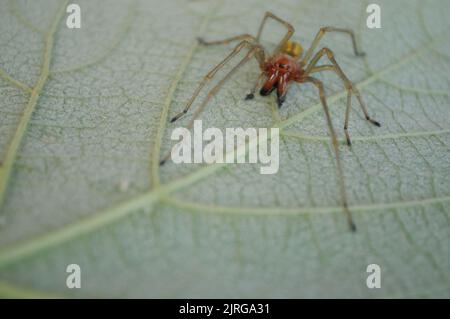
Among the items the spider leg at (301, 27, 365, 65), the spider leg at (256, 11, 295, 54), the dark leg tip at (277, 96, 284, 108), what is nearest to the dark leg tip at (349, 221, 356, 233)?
the dark leg tip at (277, 96, 284, 108)

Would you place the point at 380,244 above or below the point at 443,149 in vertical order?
below

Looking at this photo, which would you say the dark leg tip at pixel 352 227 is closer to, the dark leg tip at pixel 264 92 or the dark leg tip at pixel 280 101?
the dark leg tip at pixel 280 101

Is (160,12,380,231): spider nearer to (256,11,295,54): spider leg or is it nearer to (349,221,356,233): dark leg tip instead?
(256,11,295,54): spider leg

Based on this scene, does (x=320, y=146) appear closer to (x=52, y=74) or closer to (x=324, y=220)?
(x=324, y=220)

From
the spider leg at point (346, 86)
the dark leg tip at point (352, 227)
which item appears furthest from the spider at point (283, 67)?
the dark leg tip at point (352, 227)

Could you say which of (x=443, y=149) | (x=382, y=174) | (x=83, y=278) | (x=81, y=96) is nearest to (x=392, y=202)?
(x=382, y=174)

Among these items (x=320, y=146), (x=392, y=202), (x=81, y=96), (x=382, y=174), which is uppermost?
(x=81, y=96)

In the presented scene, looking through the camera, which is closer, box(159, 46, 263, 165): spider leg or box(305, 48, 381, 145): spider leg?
box(159, 46, 263, 165): spider leg
